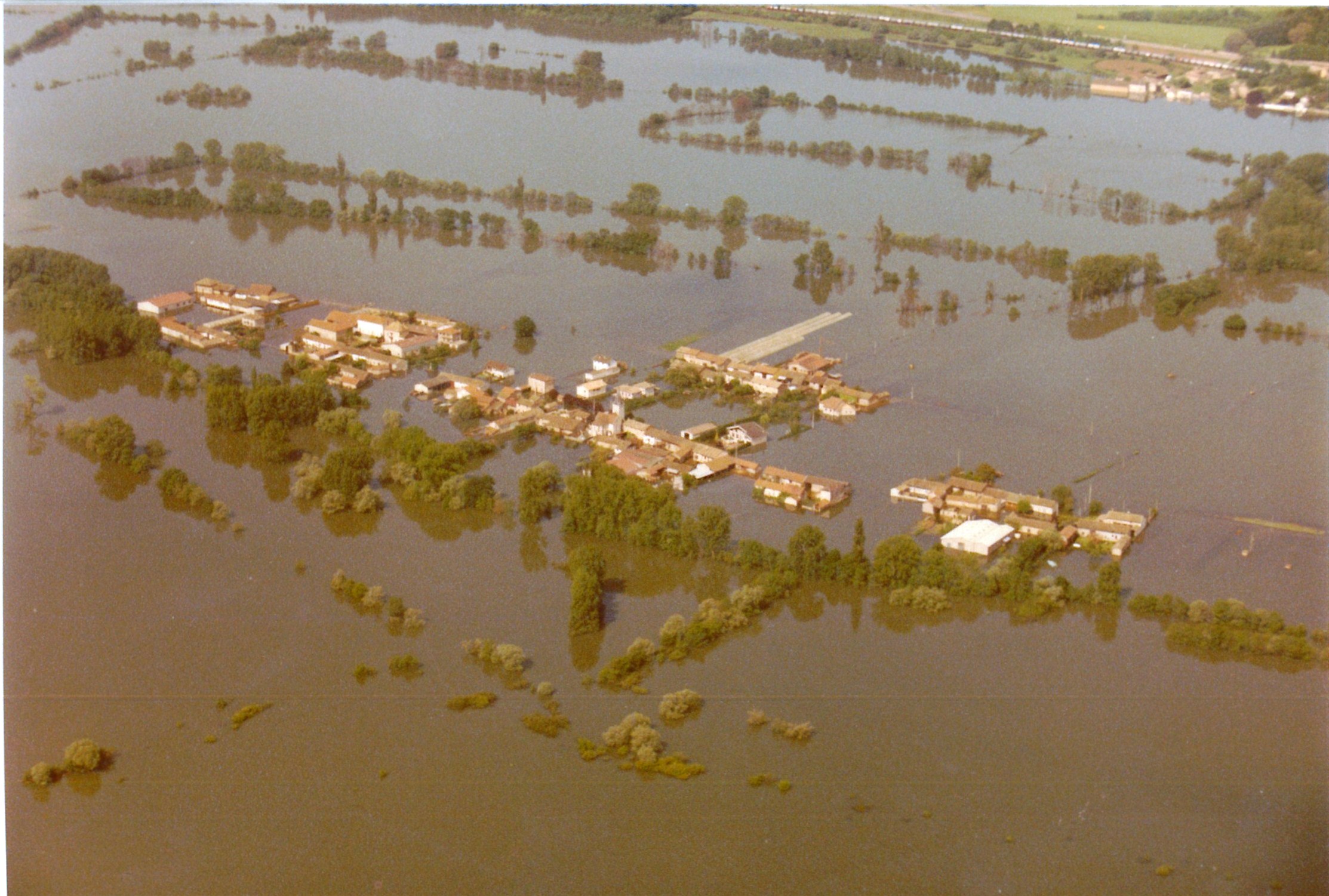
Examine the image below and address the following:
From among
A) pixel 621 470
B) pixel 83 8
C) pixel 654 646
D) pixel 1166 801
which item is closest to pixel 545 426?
pixel 621 470

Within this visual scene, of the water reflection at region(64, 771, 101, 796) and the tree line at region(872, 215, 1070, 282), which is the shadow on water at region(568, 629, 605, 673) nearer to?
the water reflection at region(64, 771, 101, 796)

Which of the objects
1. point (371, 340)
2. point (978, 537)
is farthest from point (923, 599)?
point (371, 340)

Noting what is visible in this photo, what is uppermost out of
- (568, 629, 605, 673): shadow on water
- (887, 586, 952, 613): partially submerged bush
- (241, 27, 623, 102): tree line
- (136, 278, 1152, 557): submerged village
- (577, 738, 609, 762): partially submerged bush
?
(241, 27, 623, 102): tree line

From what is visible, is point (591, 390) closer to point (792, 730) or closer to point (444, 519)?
point (444, 519)

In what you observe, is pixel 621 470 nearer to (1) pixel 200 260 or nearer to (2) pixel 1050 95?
(1) pixel 200 260

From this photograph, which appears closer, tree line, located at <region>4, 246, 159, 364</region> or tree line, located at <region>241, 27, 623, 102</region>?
tree line, located at <region>4, 246, 159, 364</region>

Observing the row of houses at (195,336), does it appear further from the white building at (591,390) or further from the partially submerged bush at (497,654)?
the partially submerged bush at (497,654)

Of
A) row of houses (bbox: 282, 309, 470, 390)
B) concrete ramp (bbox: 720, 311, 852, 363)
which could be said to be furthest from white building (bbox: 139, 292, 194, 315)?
concrete ramp (bbox: 720, 311, 852, 363)
